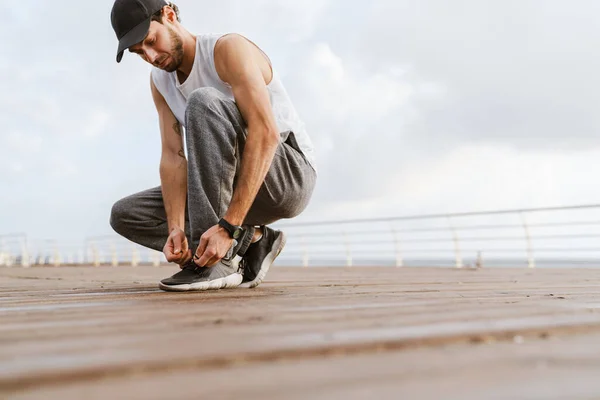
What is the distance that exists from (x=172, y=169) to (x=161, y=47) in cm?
37

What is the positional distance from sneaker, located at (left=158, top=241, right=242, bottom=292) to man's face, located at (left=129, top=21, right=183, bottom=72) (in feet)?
1.87

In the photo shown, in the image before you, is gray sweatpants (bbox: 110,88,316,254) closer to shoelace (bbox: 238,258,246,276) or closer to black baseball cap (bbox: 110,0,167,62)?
shoelace (bbox: 238,258,246,276)

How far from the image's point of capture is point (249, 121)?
1.60 meters

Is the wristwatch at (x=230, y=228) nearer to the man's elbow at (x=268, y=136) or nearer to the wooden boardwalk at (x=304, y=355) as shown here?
the man's elbow at (x=268, y=136)

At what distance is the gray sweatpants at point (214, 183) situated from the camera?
5.11 feet

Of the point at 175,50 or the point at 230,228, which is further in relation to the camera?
the point at 175,50

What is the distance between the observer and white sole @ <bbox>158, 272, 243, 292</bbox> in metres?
1.51

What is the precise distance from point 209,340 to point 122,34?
4.19ft

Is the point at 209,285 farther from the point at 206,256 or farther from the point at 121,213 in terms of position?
the point at 121,213

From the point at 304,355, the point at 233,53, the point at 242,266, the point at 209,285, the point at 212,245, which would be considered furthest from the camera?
the point at 242,266

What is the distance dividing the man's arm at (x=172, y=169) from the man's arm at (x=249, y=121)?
0.21 meters

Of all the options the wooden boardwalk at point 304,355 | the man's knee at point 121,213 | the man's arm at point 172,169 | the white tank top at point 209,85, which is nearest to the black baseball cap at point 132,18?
the white tank top at point 209,85

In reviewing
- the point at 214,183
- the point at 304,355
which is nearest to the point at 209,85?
the point at 214,183

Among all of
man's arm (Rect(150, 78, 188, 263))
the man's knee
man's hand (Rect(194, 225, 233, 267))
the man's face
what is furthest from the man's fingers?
the man's face
